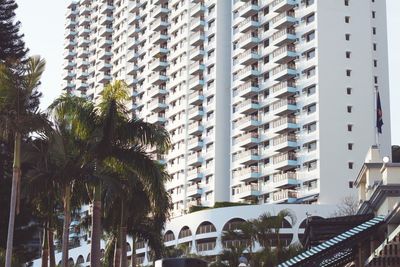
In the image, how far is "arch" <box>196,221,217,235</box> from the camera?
10070cm

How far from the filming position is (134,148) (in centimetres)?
3331

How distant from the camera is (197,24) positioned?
410 feet

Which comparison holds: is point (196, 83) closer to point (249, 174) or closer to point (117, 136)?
point (249, 174)

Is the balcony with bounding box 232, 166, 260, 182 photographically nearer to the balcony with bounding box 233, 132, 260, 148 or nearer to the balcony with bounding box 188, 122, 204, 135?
the balcony with bounding box 233, 132, 260, 148

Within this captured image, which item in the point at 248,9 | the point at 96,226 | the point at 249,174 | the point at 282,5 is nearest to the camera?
the point at 96,226

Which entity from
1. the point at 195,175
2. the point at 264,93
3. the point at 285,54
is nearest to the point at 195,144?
the point at 195,175

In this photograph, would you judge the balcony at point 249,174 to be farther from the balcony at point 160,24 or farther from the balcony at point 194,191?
the balcony at point 160,24

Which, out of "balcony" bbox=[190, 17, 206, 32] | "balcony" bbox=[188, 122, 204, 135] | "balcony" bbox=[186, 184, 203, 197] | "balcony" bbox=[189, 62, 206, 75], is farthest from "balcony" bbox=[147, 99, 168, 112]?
"balcony" bbox=[186, 184, 203, 197]

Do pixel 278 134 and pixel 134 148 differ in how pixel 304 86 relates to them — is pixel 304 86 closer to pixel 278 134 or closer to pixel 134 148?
pixel 278 134

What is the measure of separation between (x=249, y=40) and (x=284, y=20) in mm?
7103

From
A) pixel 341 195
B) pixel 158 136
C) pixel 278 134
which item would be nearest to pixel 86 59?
pixel 278 134

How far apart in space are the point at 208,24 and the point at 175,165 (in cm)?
2148

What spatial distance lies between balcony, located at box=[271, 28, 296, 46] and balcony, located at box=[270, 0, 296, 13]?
288cm

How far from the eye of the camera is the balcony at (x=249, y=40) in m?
114
